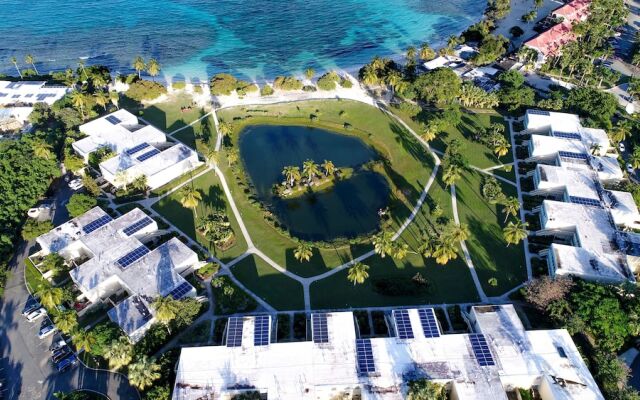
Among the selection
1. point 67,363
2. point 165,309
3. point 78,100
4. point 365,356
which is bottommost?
point 67,363

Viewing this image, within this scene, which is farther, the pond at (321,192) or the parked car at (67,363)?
the pond at (321,192)

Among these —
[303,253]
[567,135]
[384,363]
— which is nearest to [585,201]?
[567,135]

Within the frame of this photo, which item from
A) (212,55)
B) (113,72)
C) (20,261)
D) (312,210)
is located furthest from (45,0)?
(312,210)

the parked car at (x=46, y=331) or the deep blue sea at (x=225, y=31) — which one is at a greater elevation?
the deep blue sea at (x=225, y=31)

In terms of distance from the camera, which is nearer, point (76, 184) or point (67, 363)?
point (67, 363)

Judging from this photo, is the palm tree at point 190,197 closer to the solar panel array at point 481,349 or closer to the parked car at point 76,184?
the parked car at point 76,184

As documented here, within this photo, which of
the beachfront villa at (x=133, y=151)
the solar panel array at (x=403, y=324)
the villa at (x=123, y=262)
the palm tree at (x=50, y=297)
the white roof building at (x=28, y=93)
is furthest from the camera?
the white roof building at (x=28, y=93)

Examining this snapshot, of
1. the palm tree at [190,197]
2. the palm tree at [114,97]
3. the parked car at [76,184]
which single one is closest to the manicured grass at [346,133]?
the palm tree at [190,197]

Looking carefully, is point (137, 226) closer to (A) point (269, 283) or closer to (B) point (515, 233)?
(A) point (269, 283)
